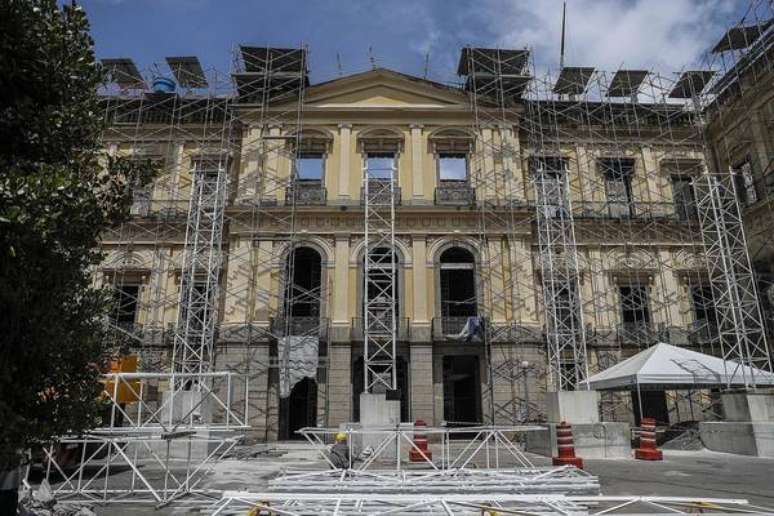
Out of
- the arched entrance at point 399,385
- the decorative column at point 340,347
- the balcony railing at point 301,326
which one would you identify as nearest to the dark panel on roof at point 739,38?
the decorative column at point 340,347

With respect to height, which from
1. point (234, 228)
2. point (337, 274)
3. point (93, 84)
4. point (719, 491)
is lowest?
point (719, 491)

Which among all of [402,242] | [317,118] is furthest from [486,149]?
[317,118]

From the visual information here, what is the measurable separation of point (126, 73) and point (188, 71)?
2749mm

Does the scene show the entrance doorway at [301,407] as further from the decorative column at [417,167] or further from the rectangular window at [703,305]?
the rectangular window at [703,305]

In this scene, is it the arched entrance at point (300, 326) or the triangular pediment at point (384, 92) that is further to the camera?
the triangular pediment at point (384, 92)

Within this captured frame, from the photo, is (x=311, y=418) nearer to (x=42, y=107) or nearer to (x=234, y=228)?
(x=234, y=228)

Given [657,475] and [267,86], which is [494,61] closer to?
[267,86]

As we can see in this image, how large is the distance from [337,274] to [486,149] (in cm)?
860

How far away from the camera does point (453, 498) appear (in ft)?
20.7

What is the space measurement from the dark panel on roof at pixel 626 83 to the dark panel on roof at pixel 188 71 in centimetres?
1892

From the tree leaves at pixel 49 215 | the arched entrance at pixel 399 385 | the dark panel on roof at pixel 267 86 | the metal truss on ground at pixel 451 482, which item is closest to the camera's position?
the tree leaves at pixel 49 215

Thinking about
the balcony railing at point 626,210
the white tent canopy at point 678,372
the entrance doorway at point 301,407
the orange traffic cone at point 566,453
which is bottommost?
the orange traffic cone at point 566,453

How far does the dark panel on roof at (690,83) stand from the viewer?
1004 inches

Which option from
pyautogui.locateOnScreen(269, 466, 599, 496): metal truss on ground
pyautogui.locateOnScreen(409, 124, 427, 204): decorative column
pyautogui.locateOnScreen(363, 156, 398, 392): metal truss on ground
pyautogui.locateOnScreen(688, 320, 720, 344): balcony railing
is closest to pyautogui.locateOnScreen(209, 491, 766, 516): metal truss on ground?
pyautogui.locateOnScreen(269, 466, 599, 496): metal truss on ground
